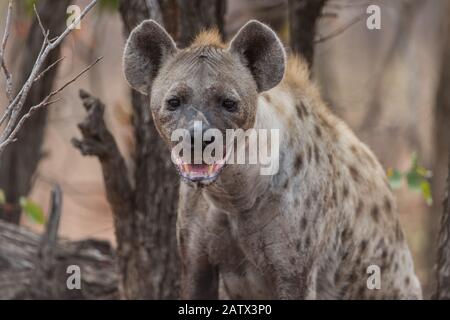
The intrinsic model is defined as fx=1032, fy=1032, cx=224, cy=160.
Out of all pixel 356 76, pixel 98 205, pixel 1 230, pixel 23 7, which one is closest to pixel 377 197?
pixel 1 230

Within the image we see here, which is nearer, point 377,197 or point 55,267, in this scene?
point 377,197

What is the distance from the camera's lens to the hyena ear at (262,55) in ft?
11.5

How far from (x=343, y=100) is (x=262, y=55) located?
16.0 feet

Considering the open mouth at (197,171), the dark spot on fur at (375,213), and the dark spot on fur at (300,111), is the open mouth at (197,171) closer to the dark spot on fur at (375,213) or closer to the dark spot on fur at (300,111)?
the dark spot on fur at (300,111)

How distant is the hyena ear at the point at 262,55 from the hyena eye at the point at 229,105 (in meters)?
0.22

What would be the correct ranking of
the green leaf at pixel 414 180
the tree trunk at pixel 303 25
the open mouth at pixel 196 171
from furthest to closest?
the tree trunk at pixel 303 25, the green leaf at pixel 414 180, the open mouth at pixel 196 171

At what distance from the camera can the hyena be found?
11.2 feet

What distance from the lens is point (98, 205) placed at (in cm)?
998

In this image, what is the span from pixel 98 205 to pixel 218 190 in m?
6.40

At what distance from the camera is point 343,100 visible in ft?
27.4

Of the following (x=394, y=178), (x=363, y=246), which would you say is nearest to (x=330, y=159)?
(x=363, y=246)

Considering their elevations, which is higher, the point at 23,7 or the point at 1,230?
the point at 23,7

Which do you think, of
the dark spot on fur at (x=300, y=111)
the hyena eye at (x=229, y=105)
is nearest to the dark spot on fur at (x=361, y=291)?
the dark spot on fur at (x=300, y=111)
